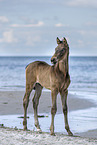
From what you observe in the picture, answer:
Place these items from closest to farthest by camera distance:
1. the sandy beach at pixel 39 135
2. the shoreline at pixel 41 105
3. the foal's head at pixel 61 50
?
the sandy beach at pixel 39 135 → the foal's head at pixel 61 50 → the shoreline at pixel 41 105

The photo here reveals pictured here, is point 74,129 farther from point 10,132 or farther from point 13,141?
point 13,141

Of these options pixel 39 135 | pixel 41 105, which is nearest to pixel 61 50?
pixel 39 135

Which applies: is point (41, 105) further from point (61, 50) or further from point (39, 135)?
point (61, 50)

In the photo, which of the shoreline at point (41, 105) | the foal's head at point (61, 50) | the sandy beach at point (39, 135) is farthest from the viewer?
the shoreline at point (41, 105)

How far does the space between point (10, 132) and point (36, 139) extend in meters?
0.98

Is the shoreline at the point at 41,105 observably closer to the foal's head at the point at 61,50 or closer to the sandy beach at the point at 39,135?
the sandy beach at the point at 39,135

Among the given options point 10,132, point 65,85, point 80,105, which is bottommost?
point 80,105

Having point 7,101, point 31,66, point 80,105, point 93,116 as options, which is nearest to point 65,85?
point 31,66


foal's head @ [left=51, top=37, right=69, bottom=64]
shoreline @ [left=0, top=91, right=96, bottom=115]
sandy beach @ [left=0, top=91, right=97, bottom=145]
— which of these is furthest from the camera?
shoreline @ [left=0, top=91, right=96, bottom=115]

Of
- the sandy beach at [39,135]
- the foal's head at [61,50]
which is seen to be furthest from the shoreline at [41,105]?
the foal's head at [61,50]

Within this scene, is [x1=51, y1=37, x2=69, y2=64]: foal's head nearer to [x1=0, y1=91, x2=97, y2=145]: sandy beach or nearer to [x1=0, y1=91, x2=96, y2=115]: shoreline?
[x1=0, y1=91, x2=97, y2=145]: sandy beach

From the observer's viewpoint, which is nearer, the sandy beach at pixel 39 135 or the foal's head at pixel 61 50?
the sandy beach at pixel 39 135

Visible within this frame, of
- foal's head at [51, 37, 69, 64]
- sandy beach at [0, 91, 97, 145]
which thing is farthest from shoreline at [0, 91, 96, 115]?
foal's head at [51, 37, 69, 64]

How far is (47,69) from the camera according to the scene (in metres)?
8.84
